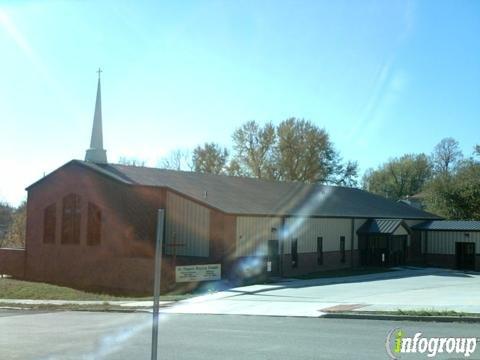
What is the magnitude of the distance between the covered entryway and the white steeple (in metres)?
19.1

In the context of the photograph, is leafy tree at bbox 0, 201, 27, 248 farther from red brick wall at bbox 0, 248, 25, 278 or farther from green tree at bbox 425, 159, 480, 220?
green tree at bbox 425, 159, 480, 220

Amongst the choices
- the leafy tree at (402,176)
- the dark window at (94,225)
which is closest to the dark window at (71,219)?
the dark window at (94,225)

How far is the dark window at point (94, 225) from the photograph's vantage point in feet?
121

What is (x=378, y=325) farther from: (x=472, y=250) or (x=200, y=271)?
(x=472, y=250)

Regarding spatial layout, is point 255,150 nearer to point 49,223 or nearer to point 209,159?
point 209,159

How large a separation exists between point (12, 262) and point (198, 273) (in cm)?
1776

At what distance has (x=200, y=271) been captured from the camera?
30.4m

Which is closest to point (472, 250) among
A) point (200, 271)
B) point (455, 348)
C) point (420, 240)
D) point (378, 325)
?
point (420, 240)

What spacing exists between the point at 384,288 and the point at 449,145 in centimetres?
7602

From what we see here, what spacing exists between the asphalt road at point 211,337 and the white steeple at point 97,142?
22.7 meters

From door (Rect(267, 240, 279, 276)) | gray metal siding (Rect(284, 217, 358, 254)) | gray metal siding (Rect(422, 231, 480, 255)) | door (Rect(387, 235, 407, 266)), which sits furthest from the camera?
gray metal siding (Rect(422, 231, 480, 255))

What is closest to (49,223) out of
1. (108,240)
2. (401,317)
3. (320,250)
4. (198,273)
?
(108,240)

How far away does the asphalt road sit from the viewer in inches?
455

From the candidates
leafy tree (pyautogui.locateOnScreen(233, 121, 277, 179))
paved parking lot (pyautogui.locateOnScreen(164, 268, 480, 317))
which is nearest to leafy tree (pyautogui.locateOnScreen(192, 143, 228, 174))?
leafy tree (pyautogui.locateOnScreen(233, 121, 277, 179))
